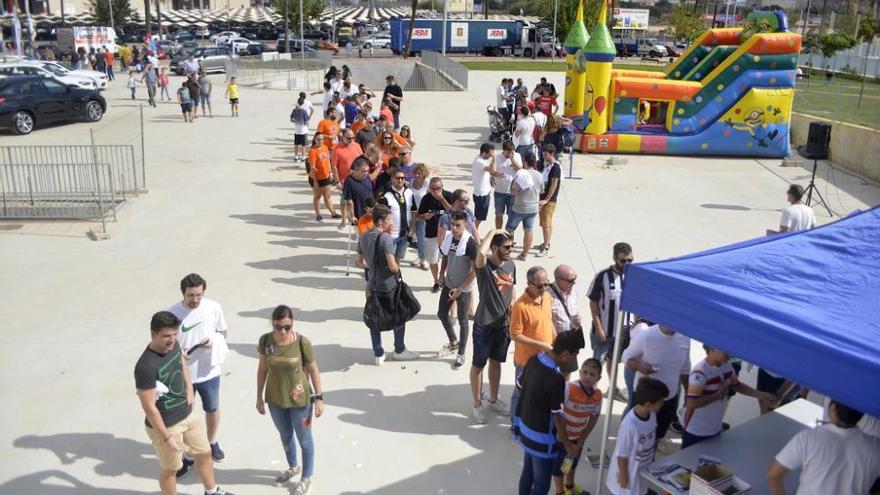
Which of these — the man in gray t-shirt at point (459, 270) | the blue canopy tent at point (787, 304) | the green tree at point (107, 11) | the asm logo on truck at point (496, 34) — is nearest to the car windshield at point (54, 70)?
the man in gray t-shirt at point (459, 270)

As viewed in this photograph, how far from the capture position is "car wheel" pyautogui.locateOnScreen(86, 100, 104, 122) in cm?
2145

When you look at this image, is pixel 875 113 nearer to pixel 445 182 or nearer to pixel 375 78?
pixel 445 182

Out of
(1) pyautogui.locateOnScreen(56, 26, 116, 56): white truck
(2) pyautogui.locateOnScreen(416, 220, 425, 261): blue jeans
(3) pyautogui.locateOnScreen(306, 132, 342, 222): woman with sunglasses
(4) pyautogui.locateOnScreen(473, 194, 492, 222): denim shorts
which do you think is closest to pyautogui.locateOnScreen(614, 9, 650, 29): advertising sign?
(1) pyautogui.locateOnScreen(56, 26, 116, 56): white truck

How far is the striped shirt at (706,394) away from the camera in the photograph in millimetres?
5066

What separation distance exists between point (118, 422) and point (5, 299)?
3.75 metres

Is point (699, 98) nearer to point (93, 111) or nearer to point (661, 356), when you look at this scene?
point (661, 356)

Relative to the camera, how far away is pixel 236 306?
8.70 metres

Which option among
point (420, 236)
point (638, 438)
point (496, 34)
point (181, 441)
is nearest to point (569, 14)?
point (496, 34)

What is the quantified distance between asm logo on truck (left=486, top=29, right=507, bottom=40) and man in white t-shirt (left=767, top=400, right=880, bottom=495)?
177 ft

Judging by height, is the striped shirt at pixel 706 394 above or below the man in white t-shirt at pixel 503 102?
below

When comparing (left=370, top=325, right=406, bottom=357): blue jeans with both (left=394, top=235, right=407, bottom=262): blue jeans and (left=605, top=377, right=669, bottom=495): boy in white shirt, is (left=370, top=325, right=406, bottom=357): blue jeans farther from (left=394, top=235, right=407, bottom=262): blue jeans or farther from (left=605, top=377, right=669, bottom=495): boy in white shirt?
(left=605, top=377, right=669, bottom=495): boy in white shirt

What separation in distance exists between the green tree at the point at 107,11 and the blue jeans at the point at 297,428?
61.7 metres

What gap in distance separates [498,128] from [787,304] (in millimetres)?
15014

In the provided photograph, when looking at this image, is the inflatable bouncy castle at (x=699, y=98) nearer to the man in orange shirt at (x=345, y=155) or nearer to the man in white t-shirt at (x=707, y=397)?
the man in orange shirt at (x=345, y=155)
